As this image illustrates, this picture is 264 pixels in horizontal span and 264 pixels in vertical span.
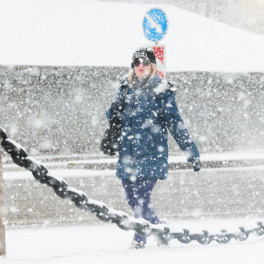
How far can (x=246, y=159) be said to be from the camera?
12.6 metres

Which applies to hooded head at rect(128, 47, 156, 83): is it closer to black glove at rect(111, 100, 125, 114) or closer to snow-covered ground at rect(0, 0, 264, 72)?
black glove at rect(111, 100, 125, 114)

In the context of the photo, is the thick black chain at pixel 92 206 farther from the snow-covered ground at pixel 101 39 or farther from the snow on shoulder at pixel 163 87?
the snow-covered ground at pixel 101 39

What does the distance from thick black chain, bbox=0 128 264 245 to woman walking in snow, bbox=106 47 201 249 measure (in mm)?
593

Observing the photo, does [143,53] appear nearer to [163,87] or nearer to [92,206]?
[163,87]

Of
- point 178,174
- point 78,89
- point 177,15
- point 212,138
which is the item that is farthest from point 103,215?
point 177,15

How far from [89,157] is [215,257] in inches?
430

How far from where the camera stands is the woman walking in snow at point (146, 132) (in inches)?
127

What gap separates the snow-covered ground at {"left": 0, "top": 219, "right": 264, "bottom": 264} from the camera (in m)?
2.63

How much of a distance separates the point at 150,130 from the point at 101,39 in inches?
440

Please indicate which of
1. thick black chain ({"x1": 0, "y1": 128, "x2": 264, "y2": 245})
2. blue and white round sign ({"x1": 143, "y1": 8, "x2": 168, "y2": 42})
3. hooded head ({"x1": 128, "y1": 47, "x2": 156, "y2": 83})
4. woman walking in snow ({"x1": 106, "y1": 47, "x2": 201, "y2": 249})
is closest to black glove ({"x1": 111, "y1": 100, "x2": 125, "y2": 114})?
woman walking in snow ({"x1": 106, "y1": 47, "x2": 201, "y2": 249})

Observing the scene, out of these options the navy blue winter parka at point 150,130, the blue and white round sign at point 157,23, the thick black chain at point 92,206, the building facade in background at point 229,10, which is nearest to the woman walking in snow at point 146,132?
the navy blue winter parka at point 150,130

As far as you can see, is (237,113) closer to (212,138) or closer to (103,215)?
(212,138)

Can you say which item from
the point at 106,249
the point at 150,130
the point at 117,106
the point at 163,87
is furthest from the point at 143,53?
the point at 106,249

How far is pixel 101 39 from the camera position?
1392cm
